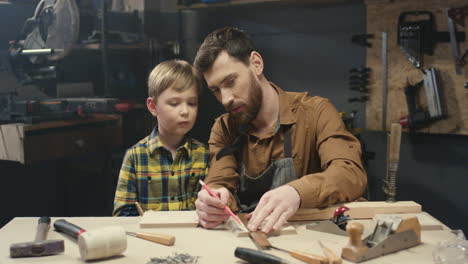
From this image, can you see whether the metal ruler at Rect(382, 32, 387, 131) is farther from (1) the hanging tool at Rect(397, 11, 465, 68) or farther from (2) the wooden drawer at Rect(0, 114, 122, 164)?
(2) the wooden drawer at Rect(0, 114, 122, 164)

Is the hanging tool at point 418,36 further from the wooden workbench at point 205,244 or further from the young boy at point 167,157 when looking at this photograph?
the wooden workbench at point 205,244

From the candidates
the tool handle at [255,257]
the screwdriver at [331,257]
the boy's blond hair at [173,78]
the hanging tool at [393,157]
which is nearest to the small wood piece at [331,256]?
the screwdriver at [331,257]

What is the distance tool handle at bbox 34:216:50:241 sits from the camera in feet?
4.63

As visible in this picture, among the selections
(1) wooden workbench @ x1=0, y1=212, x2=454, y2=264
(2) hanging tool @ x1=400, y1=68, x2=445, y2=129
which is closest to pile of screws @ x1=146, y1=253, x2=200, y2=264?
(1) wooden workbench @ x1=0, y1=212, x2=454, y2=264

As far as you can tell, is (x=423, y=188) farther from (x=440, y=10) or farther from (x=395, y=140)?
(x=395, y=140)

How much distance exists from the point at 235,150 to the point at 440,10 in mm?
2270

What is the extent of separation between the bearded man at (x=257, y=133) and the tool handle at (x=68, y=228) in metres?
0.57

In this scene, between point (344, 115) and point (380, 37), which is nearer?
point (344, 115)

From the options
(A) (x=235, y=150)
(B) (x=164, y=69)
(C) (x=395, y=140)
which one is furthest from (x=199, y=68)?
(C) (x=395, y=140)

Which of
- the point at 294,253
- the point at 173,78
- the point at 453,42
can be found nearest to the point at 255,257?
the point at 294,253

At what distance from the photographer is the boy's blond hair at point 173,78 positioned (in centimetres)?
206

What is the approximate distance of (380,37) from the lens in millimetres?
3639

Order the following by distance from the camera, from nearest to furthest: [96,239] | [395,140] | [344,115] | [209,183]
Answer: [96,239] < [395,140] < [209,183] < [344,115]

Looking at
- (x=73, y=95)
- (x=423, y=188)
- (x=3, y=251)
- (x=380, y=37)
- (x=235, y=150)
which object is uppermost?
(x=380, y=37)
